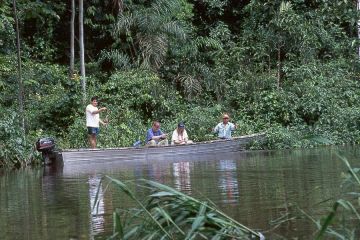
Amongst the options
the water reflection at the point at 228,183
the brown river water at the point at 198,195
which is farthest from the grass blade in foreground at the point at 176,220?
the water reflection at the point at 228,183

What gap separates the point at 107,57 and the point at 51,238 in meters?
20.0

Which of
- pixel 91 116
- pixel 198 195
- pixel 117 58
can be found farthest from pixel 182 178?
pixel 117 58

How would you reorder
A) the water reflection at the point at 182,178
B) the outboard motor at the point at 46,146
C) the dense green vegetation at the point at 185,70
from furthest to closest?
the dense green vegetation at the point at 185,70 < the outboard motor at the point at 46,146 < the water reflection at the point at 182,178

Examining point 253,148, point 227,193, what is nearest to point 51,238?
point 227,193

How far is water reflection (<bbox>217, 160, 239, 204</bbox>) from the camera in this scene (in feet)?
27.9

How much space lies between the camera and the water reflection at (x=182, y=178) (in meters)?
9.95

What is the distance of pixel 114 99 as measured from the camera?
24.0 metres

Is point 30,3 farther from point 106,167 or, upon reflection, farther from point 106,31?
point 106,167

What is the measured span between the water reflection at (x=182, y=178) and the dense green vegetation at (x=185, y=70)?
628 cm

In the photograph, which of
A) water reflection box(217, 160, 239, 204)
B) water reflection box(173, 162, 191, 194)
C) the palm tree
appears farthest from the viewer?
the palm tree

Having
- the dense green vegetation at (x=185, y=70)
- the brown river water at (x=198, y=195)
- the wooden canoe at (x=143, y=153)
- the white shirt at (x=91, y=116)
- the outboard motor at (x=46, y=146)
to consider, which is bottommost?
the brown river water at (x=198, y=195)

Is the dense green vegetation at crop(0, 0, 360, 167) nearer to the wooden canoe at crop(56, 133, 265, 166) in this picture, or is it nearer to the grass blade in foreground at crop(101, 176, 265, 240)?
the wooden canoe at crop(56, 133, 265, 166)

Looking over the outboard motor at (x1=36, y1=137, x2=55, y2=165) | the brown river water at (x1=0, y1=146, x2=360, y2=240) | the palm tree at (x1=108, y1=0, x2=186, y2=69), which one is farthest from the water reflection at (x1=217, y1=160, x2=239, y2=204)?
the palm tree at (x1=108, y1=0, x2=186, y2=69)

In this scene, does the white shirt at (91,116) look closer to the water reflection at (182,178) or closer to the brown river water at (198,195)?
the brown river water at (198,195)
